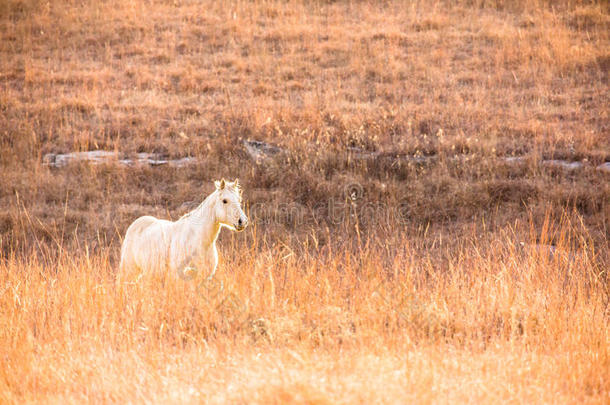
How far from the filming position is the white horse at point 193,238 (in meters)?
6.09

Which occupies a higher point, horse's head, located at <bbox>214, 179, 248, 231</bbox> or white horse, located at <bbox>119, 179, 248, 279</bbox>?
horse's head, located at <bbox>214, 179, 248, 231</bbox>

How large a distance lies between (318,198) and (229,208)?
4340 millimetres

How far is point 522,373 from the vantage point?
410cm

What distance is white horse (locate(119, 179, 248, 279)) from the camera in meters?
6.09

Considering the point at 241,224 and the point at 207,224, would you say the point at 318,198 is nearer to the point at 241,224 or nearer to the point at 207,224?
the point at 207,224

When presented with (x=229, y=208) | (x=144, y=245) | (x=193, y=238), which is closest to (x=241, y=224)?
(x=229, y=208)

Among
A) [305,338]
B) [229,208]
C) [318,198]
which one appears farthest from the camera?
[318,198]

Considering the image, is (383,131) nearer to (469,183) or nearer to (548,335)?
(469,183)

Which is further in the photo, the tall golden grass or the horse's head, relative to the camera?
the horse's head

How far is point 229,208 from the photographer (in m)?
6.04

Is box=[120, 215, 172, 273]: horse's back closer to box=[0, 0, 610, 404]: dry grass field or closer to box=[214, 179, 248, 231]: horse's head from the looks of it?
box=[0, 0, 610, 404]: dry grass field

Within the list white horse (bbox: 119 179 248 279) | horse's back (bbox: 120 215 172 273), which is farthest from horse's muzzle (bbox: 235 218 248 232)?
horse's back (bbox: 120 215 172 273)

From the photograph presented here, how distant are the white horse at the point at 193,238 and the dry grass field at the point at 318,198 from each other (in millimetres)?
342

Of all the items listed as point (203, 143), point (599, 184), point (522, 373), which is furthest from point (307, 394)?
point (203, 143)
